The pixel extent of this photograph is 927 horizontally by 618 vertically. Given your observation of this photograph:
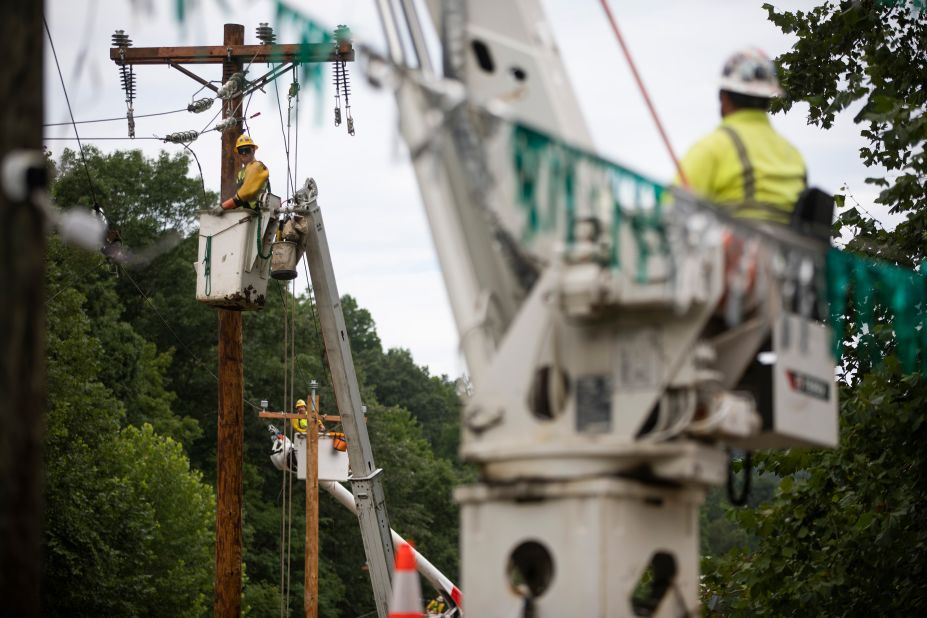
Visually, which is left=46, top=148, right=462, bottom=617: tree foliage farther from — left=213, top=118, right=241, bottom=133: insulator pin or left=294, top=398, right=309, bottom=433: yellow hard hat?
left=213, top=118, right=241, bottom=133: insulator pin

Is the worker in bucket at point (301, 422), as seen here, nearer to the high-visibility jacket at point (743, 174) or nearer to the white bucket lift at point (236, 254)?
the white bucket lift at point (236, 254)

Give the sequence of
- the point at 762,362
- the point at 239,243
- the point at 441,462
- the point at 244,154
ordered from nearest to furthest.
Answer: the point at 762,362 → the point at 239,243 → the point at 244,154 → the point at 441,462

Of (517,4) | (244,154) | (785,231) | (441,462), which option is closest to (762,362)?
(785,231)

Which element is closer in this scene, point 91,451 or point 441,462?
point 91,451

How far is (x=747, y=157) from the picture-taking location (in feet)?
22.0

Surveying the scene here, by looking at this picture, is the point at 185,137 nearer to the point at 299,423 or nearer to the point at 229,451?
the point at 229,451

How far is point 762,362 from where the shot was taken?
6.46 meters

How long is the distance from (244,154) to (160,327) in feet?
138

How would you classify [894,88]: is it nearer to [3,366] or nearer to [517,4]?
[517,4]

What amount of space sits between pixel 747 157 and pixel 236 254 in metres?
8.70

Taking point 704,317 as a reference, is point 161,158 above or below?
above

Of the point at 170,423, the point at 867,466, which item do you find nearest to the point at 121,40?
the point at 867,466

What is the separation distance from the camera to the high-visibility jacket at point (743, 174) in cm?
663

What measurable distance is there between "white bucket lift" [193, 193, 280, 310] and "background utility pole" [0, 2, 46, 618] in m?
10.2
